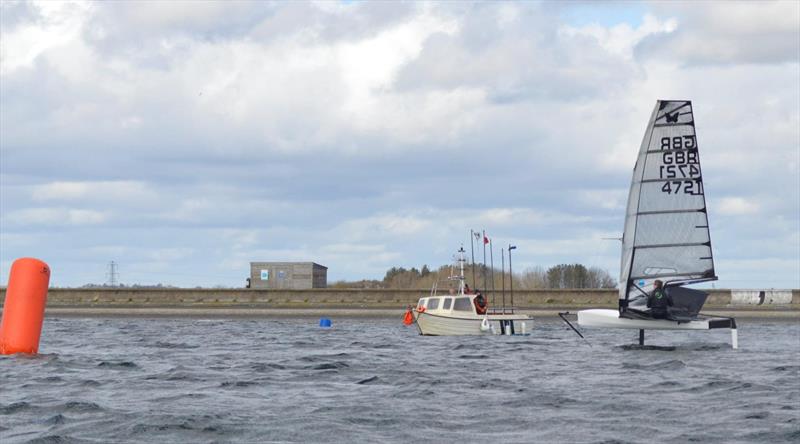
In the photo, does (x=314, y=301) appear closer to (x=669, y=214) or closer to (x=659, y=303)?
(x=669, y=214)

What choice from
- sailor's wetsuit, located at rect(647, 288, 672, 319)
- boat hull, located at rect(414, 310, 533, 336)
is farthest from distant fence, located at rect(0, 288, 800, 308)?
sailor's wetsuit, located at rect(647, 288, 672, 319)

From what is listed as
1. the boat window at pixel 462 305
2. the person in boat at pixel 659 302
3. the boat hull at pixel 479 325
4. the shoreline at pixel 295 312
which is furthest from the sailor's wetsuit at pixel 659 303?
the shoreline at pixel 295 312

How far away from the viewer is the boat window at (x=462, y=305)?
40.3 metres

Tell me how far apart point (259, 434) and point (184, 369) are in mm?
9630

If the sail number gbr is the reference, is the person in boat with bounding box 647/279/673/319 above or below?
below

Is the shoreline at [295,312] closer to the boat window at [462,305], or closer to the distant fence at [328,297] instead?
the distant fence at [328,297]

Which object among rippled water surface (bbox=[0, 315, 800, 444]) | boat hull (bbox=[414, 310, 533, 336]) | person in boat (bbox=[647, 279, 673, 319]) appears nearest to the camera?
rippled water surface (bbox=[0, 315, 800, 444])

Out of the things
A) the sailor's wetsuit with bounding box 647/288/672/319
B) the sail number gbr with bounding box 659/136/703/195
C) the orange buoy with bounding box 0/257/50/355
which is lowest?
the orange buoy with bounding box 0/257/50/355

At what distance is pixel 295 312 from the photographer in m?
59.2

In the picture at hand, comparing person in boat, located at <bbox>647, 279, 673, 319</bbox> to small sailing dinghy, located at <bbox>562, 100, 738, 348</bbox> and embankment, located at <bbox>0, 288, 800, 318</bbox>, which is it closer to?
small sailing dinghy, located at <bbox>562, 100, 738, 348</bbox>

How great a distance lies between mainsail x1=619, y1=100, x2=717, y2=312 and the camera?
3653cm

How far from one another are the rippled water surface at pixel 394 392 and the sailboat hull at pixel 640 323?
0.90 m

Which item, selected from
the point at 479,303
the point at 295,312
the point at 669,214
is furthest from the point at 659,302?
the point at 295,312

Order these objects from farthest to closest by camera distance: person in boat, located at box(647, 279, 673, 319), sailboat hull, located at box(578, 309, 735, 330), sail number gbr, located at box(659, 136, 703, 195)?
sail number gbr, located at box(659, 136, 703, 195), person in boat, located at box(647, 279, 673, 319), sailboat hull, located at box(578, 309, 735, 330)
